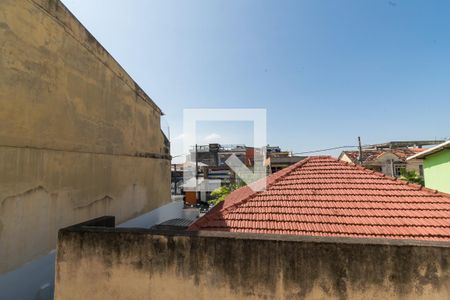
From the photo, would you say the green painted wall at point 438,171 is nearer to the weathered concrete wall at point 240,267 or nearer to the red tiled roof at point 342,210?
the red tiled roof at point 342,210

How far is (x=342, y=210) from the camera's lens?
5.16 meters

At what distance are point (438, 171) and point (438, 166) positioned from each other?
0.73ft

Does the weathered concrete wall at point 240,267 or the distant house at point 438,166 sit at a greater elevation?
the distant house at point 438,166

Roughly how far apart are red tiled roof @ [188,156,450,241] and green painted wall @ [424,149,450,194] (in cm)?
619

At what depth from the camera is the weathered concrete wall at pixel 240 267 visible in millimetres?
2883

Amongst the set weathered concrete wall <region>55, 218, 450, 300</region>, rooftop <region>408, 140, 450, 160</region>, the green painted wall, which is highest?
rooftop <region>408, 140, 450, 160</region>

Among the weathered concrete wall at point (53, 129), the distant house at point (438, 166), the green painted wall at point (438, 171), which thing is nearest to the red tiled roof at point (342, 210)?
the weathered concrete wall at point (53, 129)

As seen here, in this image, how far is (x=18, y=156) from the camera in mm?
4309

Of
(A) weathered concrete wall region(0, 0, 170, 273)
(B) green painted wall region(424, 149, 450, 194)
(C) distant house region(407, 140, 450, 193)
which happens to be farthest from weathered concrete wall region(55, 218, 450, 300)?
(B) green painted wall region(424, 149, 450, 194)

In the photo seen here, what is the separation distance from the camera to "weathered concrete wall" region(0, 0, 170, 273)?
13.7ft

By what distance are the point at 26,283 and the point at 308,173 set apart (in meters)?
6.50

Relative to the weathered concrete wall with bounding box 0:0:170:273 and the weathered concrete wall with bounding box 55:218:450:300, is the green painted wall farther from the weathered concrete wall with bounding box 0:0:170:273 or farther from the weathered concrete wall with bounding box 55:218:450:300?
the weathered concrete wall with bounding box 0:0:170:273

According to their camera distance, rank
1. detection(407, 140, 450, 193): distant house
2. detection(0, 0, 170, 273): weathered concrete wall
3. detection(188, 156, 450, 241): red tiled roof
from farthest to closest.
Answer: detection(407, 140, 450, 193): distant house, detection(188, 156, 450, 241): red tiled roof, detection(0, 0, 170, 273): weathered concrete wall

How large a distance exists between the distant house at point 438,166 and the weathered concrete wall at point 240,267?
8798mm
